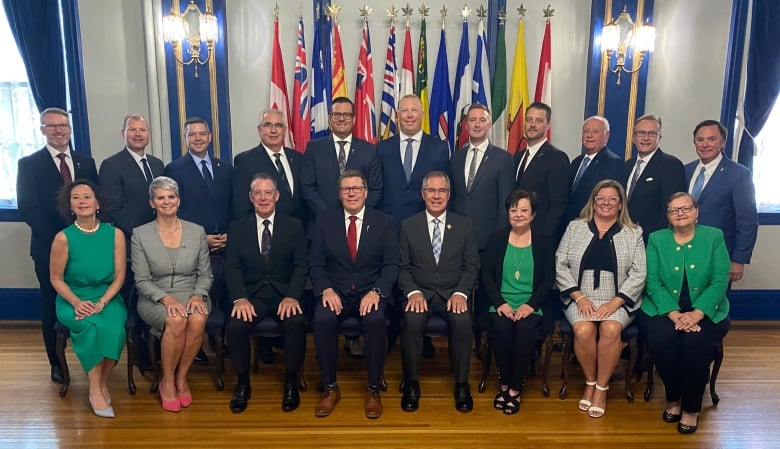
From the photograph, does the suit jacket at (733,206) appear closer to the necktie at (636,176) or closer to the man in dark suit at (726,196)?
the man in dark suit at (726,196)

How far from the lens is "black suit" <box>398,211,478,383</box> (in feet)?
11.0

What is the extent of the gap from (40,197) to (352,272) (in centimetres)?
215

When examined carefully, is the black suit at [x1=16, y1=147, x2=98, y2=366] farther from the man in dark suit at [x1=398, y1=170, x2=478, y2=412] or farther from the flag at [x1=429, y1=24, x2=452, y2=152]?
the flag at [x1=429, y1=24, x2=452, y2=152]

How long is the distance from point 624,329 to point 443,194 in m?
1.37

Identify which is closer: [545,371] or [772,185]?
[545,371]

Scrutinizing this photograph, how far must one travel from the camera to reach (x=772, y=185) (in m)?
5.13

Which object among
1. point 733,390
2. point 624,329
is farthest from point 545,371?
point 733,390

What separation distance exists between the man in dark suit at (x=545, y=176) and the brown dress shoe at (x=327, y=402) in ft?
5.67

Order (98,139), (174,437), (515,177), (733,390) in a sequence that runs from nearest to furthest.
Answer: (174,437), (733,390), (515,177), (98,139)

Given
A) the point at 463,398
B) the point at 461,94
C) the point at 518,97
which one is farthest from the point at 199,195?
the point at 518,97

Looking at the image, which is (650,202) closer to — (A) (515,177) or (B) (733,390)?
(A) (515,177)

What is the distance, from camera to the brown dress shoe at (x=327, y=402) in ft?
10.6

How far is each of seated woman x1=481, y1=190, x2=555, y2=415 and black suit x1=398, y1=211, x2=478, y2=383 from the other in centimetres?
14

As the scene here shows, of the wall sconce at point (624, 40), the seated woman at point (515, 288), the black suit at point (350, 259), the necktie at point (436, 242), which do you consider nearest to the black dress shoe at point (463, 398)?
the seated woman at point (515, 288)
